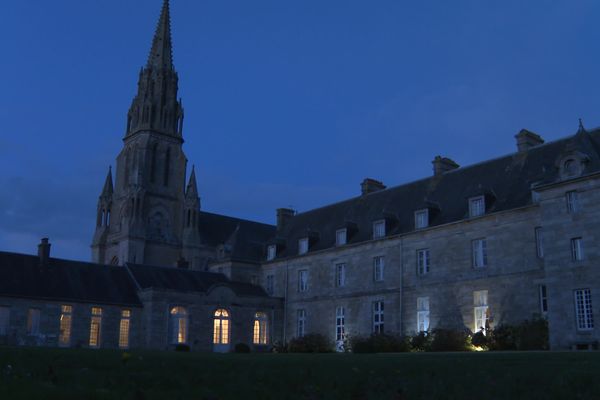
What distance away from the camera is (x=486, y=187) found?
111 feet

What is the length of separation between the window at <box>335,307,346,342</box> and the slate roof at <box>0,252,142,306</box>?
12.0 m

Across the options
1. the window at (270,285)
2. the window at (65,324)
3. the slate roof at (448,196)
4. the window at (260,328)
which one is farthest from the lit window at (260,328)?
the window at (65,324)

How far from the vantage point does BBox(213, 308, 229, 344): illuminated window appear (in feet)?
131

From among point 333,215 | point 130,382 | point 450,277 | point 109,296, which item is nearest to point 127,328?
point 109,296

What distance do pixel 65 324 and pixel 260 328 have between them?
1273 cm

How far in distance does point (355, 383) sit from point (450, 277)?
87.9 feet

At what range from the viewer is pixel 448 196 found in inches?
1411

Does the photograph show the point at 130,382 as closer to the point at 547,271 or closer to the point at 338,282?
the point at 547,271

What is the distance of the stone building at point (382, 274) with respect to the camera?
26266mm

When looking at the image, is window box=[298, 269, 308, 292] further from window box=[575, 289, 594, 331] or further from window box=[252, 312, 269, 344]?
window box=[575, 289, 594, 331]

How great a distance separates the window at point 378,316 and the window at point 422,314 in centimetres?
275

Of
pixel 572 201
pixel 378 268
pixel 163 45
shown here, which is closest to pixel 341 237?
pixel 378 268

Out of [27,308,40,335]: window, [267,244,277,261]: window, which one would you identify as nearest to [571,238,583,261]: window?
[267,244,277,261]: window

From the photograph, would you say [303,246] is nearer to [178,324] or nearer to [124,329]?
[178,324]
